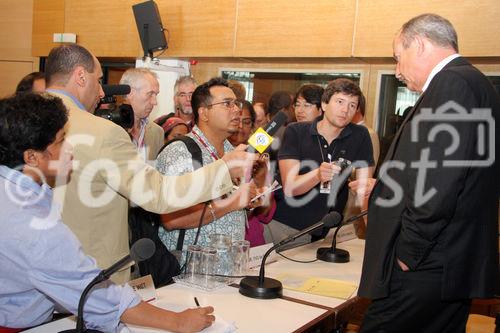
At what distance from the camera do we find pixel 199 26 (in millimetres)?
5656

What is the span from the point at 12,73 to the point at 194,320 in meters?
6.83

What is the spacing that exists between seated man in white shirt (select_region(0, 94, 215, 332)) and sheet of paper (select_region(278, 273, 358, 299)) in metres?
0.78

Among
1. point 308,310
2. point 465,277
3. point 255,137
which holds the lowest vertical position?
point 308,310

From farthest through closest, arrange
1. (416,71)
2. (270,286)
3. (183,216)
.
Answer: (183,216) → (270,286) → (416,71)

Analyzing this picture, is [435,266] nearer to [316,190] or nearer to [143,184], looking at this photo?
[143,184]

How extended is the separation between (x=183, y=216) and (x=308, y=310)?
75 centimetres

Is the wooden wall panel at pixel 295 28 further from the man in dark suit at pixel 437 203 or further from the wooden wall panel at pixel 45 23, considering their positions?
the man in dark suit at pixel 437 203

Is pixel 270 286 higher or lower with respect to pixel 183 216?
lower

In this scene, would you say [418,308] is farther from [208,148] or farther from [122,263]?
[208,148]

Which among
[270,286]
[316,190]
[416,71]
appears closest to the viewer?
[416,71]

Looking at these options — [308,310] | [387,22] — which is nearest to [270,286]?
[308,310]

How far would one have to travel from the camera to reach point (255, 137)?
212 cm

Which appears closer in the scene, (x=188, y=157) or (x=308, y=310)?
(x=308, y=310)
